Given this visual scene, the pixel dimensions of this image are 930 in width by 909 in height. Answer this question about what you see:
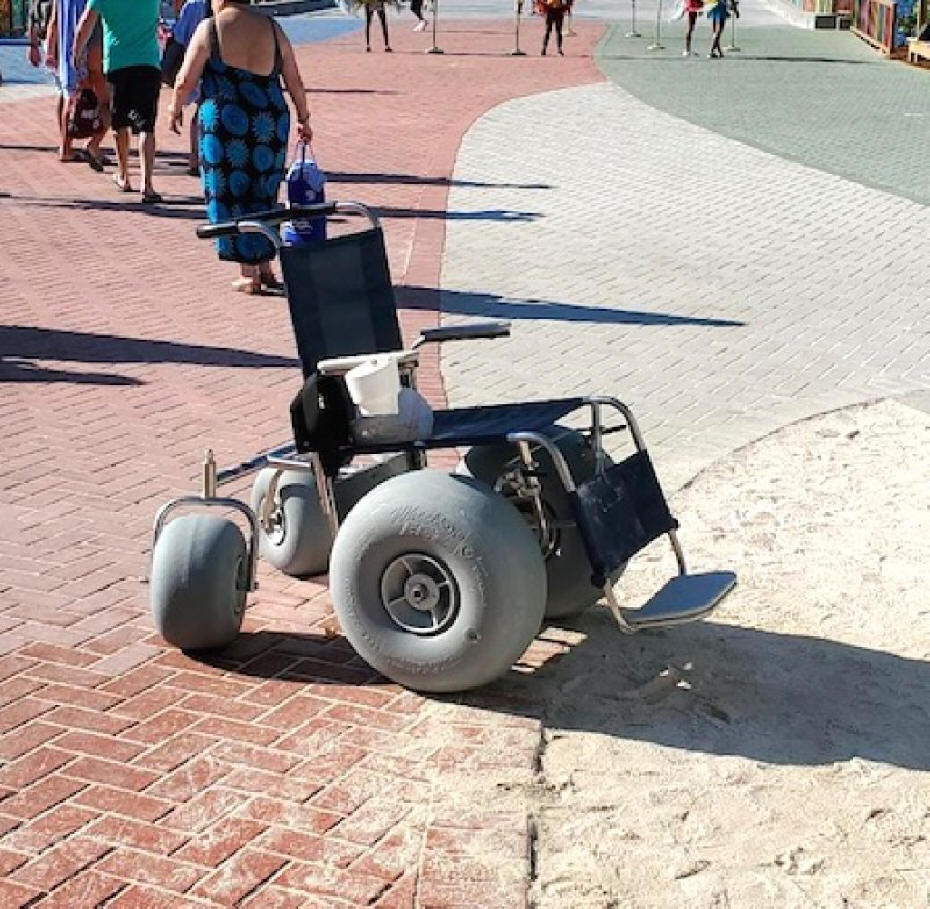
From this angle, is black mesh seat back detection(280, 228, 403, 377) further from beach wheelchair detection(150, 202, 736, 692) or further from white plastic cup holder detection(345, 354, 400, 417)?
white plastic cup holder detection(345, 354, 400, 417)

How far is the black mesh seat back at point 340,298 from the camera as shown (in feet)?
17.3

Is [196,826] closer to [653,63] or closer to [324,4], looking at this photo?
[653,63]

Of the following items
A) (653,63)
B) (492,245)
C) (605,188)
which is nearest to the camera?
(492,245)

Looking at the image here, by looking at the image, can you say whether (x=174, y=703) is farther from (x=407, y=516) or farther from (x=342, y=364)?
(x=342, y=364)

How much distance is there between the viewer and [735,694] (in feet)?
15.9

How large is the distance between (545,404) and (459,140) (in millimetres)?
13193

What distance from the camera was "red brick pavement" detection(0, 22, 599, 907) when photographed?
152 inches

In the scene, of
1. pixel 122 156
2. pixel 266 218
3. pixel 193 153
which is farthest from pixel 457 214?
pixel 266 218

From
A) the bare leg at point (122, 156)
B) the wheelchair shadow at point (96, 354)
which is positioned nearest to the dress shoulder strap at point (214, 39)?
the wheelchair shadow at point (96, 354)

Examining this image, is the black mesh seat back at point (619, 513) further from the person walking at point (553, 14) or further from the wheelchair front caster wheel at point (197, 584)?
the person walking at point (553, 14)

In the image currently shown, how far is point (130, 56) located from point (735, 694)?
29.7 feet

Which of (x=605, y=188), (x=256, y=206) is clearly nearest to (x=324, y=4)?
(x=605, y=188)

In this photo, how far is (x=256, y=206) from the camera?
9516mm

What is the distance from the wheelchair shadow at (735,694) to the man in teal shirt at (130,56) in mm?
8348
